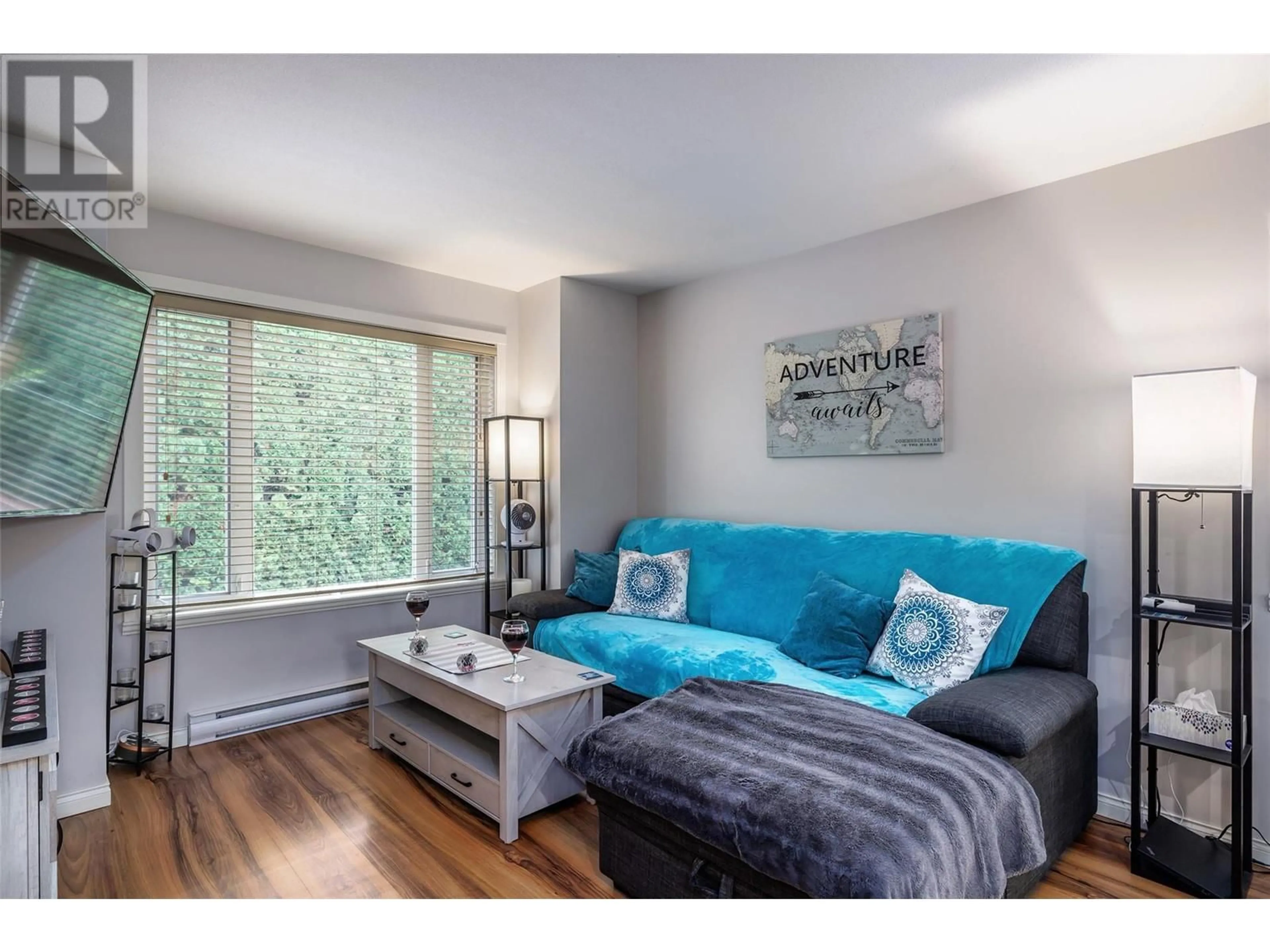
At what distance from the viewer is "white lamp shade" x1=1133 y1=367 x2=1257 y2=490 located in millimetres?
1974

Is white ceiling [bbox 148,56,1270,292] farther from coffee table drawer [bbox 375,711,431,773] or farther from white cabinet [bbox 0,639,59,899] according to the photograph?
coffee table drawer [bbox 375,711,431,773]

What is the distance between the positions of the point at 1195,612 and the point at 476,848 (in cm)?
240

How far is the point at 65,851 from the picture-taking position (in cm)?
220

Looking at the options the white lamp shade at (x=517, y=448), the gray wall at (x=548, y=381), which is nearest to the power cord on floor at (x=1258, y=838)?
the gray wall at (x=548, y=381)

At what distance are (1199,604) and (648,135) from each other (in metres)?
2.37

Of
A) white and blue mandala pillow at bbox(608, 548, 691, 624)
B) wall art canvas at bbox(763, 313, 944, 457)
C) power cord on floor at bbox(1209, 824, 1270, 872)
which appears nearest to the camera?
power cord on floor at bbox(1209, 824, 1270, 872)

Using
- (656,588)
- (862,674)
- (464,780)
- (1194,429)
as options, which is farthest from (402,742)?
(1194,429)

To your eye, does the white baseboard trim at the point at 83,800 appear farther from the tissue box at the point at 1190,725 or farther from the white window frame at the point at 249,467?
the tissue box at the point at 1190,725

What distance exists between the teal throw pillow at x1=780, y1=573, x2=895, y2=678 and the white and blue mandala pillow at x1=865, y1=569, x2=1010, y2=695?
0.07 m

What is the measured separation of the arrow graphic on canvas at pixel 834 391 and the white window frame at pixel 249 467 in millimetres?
1877

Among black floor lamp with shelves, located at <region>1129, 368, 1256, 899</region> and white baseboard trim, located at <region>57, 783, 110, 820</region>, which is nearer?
black floor lamp with shelves, located at <region>1129, 368, 1256, 899</region>

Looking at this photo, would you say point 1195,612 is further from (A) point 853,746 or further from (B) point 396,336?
(B) point 396,336

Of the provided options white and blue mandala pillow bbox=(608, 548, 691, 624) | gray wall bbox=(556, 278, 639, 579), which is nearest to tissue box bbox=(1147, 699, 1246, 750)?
white and blue mandala pillow bbox=(608, 548, 691, 624)
